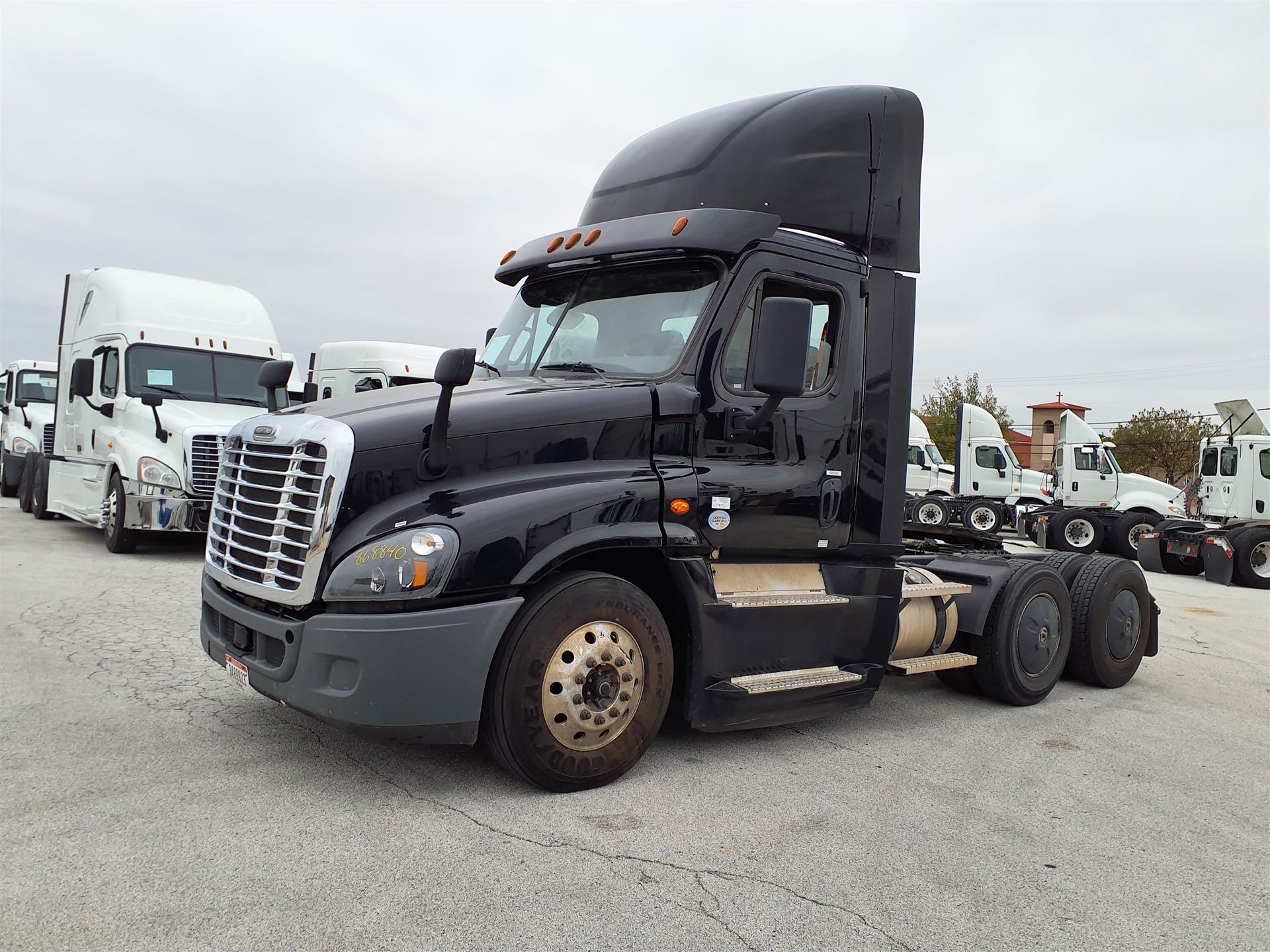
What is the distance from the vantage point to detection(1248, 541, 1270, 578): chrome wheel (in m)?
17.4

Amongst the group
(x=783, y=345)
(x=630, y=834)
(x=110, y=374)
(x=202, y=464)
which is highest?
(x=110, y=374)

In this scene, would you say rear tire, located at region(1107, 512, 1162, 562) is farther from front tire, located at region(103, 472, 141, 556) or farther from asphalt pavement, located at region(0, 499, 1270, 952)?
front tire, located at region(103, 472, 141, 556)

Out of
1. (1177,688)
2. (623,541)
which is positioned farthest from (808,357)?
(1177,688)

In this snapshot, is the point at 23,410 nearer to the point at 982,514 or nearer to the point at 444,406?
the point at 444,406

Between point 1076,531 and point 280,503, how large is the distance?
2157 cm

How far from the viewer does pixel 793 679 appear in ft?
16.5

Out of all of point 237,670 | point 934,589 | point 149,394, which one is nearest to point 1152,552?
point 934,589

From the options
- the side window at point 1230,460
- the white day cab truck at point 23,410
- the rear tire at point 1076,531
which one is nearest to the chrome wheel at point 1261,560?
the side window at point 1230,460

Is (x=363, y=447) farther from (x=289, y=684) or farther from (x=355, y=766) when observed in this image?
(x=355, y=766)

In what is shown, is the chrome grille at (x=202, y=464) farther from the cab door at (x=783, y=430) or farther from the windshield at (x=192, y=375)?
the cab door at (x=783, y=430)

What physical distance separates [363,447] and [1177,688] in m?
6.41

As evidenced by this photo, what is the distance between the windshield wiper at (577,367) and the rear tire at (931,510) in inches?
779

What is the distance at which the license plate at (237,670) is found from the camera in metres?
4.43

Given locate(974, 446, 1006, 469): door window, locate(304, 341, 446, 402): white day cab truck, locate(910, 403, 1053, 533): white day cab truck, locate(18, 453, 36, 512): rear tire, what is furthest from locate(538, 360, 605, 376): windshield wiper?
locate(974, 446, 1006, 469): door window
